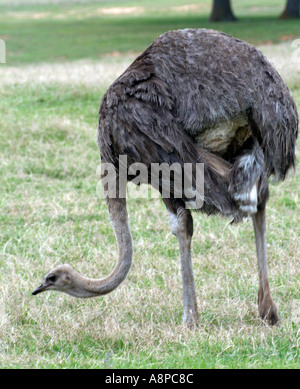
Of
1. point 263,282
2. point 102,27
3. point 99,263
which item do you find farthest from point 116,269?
point 102,27

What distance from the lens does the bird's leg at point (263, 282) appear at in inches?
168

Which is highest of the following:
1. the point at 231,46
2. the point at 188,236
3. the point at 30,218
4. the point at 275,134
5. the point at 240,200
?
the point at 231,46

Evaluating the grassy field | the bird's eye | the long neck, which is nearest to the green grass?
the grassy field

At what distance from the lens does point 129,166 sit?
13.8 ft

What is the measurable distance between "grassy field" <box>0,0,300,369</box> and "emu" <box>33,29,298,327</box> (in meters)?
0.26

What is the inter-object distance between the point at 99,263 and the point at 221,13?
2058cm

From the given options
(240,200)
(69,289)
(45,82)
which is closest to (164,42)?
(240,200)

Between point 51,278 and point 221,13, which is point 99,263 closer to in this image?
point 51,278

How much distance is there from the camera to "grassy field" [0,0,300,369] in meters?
3.95

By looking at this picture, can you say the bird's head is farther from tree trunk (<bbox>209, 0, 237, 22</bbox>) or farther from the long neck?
tree trunk (<bbox>209, 0, 237, 22</bbox>)

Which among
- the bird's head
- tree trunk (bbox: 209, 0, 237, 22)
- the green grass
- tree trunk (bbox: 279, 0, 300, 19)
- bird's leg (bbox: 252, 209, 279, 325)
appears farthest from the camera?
tree trunk (bbox: 209, 0, 237, 22)

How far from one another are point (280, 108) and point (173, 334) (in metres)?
1.27
